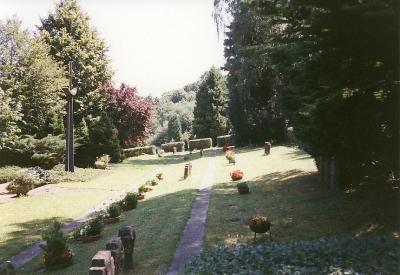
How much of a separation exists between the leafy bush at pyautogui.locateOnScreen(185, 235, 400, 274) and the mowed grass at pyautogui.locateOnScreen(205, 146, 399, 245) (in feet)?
7.29

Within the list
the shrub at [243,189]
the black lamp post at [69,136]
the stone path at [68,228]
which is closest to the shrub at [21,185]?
the stone path at [68,228]

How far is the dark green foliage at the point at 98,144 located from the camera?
111 feet

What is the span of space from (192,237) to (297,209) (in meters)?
4.24

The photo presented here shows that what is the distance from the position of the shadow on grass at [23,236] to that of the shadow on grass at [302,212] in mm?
5980

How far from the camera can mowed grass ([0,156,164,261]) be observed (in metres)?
13.6

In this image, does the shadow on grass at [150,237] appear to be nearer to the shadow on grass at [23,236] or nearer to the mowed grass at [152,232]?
the mowed grass at [152,232]

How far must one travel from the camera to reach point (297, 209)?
45.1 ft

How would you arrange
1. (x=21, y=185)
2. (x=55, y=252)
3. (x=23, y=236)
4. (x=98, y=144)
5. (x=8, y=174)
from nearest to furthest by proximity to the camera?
(x=55, y=252), (x=23, y=236), (x=21, y=185), (x=8, y=174), (x=98, y=144)

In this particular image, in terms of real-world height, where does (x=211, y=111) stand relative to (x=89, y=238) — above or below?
above

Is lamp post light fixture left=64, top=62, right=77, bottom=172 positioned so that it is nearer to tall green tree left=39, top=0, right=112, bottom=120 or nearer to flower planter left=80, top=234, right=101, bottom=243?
tall green tree left=39, top=0, right=112, bottom=120

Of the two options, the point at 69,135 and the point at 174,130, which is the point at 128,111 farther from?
the point at 174,130

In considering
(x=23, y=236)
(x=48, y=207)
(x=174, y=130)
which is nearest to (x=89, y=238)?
(x=23, y=236)

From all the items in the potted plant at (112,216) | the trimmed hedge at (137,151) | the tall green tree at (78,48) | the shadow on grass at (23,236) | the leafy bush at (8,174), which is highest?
the tall green tree at (78,48)

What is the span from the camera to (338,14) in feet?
25.3
